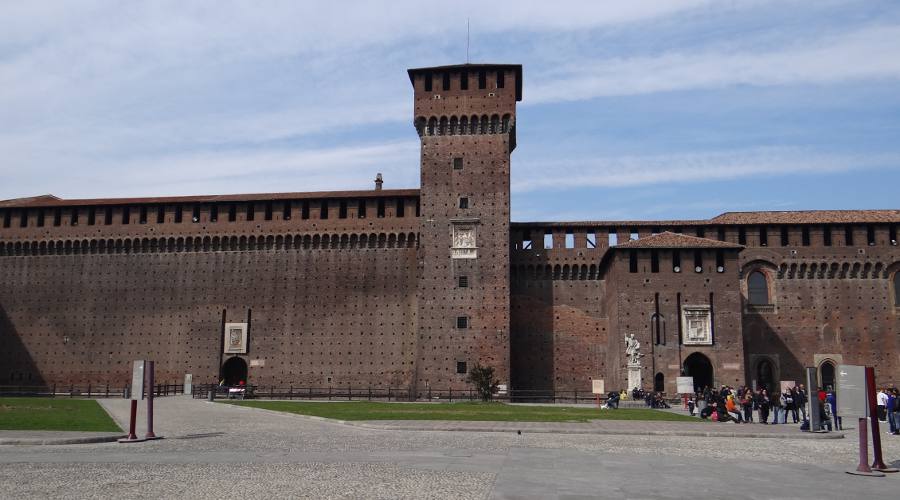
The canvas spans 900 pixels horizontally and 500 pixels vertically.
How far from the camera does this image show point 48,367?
40.4 m

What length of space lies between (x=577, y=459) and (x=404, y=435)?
502 cm

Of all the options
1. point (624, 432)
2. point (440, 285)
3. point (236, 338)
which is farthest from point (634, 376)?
point (236, 338)

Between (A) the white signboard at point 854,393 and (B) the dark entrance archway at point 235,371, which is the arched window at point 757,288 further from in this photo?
(A) the white signboard at point 854,393

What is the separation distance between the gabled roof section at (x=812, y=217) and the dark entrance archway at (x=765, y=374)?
21.3ft

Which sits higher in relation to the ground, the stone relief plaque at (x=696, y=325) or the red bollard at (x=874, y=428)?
the stone relief plaque at (x=696, y=325)

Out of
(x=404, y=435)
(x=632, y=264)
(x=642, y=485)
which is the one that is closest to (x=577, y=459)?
(x=642, y=485)

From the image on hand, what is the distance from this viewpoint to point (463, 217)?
37.6 meters

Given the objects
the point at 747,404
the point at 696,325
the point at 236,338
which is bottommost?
the point at 747,404

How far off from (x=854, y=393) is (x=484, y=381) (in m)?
22.3

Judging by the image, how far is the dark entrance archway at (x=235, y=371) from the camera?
3984cm

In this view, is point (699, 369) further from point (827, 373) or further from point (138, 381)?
point (138, 381)

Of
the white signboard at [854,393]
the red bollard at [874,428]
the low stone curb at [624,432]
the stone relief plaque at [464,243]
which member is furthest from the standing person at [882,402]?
the stone relief plaque at [464,243]

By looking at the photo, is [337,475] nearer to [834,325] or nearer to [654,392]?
[654,392]

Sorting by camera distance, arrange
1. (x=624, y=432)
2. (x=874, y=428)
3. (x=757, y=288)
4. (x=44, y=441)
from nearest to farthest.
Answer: (x=874, y=428)
(x=44, y=441)
(x=624, y=432)
(x=757, y=288)
